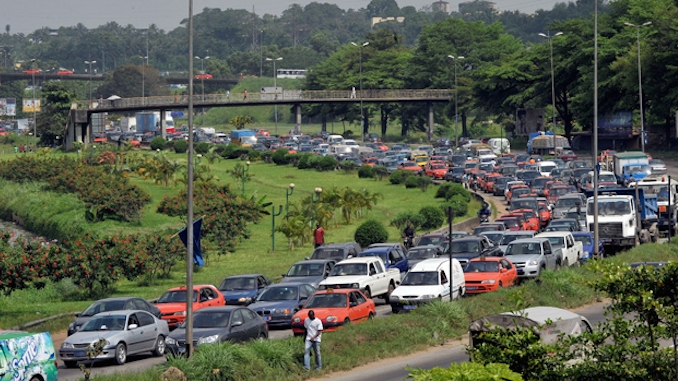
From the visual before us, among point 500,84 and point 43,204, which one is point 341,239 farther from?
point 500,84

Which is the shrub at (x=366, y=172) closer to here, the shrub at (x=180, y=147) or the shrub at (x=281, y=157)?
the shrub at (x=281, y=157)

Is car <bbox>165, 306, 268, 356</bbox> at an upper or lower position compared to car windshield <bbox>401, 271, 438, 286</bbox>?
lower

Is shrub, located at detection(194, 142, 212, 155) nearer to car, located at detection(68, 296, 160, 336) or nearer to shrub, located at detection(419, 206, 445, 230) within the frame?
shrub, located at detection(419, 206, 445, 230)

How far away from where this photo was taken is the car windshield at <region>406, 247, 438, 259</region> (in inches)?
1524

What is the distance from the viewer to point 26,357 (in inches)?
819

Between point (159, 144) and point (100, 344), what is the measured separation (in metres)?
84.6

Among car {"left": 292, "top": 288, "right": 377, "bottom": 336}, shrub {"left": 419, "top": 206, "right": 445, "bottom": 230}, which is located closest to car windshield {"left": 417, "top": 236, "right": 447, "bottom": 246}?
shrub {"left": 419, "top": 206, "right": 445, "bottom": 230}

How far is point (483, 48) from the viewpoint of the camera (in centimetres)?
13988

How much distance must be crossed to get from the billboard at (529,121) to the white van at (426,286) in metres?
77.3

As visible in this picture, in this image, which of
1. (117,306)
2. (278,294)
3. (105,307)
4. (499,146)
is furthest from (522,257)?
(499,146)

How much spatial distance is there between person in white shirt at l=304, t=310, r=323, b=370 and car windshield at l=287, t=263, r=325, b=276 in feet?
39.4

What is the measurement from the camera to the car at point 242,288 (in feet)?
111

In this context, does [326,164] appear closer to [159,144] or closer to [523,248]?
[159,144]

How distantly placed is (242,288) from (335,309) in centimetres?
774
